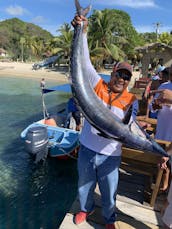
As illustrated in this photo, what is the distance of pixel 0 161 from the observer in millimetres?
8930

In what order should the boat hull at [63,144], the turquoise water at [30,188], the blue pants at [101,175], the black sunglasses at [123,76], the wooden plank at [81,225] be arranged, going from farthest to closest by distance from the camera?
the boat hull at [63,144]
the turquoise water at [30,188]
the wooden plank at [81,225]
the blue pants at [101,175]
the black sunglasses at [123,76]

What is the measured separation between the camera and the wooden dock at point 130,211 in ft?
11.9

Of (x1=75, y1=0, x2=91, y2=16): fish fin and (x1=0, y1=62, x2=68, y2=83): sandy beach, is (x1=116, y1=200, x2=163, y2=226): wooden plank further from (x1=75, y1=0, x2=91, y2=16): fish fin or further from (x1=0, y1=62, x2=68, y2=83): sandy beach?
(x1=0, y1=62, x2=68, y2=83): sandy beach

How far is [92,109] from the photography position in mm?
2428

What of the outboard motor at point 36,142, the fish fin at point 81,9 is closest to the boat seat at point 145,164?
the fish fin at point 81,9

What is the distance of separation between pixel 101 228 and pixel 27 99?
19676 millimetres

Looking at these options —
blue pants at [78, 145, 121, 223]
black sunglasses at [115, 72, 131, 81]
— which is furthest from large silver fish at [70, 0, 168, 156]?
blue pants at [78, 145, 121, 223]

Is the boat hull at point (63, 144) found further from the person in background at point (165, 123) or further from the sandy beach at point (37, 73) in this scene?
the sandy beach at point (37, 73)

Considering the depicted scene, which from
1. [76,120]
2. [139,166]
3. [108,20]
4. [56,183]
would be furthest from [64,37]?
[139,166]

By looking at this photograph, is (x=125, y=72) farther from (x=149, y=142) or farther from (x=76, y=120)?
(x=76, y=120)

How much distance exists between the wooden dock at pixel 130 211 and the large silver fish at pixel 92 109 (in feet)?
5.73

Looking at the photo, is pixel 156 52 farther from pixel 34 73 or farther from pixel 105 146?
pixel 34 73

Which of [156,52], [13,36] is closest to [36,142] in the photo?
[156,52]

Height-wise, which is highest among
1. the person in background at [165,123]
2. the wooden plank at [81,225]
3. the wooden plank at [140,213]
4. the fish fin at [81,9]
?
the fish fin at [81,9]
